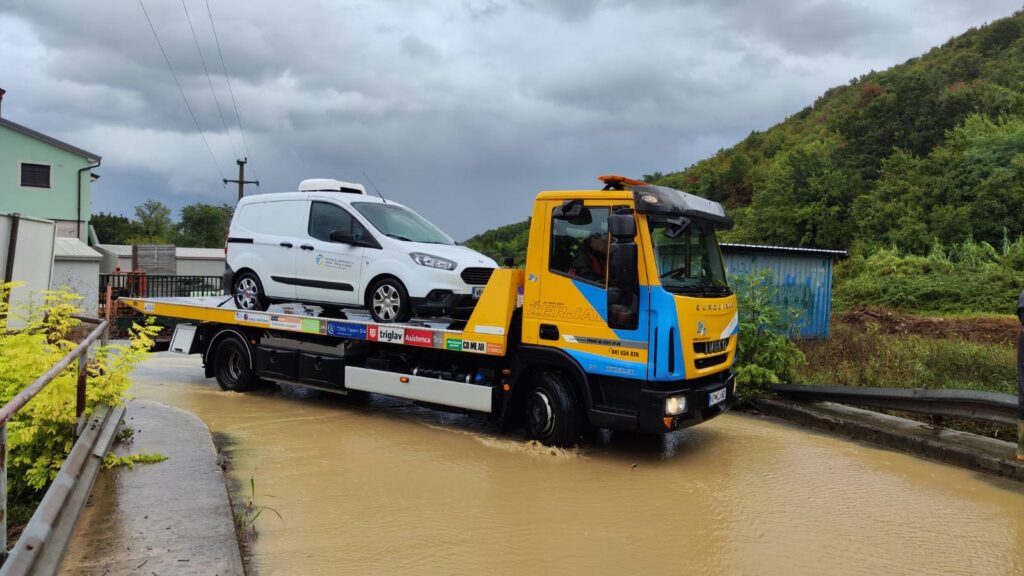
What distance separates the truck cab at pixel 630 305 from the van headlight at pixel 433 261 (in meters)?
1.20

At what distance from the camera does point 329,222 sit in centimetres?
895

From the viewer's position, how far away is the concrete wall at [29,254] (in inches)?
253

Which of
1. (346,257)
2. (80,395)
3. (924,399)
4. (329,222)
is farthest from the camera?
(329,222)

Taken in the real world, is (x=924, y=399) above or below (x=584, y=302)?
below

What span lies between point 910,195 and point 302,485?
29.2 metres

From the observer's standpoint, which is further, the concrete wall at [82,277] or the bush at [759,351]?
the concrete wall at [82,277]

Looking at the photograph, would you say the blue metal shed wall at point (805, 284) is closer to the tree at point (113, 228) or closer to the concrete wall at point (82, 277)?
the concrete wall at point (82, 277)

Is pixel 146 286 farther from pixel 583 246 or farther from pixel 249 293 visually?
pixel 583 246

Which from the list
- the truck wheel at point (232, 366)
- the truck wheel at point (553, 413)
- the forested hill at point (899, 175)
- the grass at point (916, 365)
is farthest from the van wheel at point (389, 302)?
the forested hill at point (899, 175)

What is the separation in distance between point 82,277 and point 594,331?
16.3 m

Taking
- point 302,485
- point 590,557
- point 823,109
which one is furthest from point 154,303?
point 823,109

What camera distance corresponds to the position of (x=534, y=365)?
283 inches

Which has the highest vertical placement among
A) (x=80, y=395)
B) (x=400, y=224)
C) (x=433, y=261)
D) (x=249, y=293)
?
(x=400, y=224)

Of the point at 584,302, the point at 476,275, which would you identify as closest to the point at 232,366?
the point at 476,275
